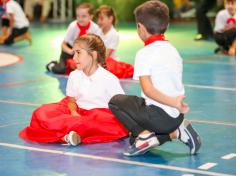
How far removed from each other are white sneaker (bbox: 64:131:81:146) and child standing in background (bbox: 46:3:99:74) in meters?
3.68

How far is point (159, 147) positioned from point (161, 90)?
52 cm

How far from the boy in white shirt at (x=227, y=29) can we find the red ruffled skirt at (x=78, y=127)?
19.7 feet

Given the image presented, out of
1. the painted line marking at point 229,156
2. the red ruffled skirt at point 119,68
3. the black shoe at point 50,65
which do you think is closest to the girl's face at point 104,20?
the red ruffled skirt at point 119,68

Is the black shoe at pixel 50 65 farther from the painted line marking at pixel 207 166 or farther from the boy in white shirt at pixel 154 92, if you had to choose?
the painted line marking at pixel 207 166

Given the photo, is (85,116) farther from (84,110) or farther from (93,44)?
(93,44)

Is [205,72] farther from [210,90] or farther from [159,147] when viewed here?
[159,147]

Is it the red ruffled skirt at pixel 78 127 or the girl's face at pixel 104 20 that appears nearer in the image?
the red ruffled skirt at pixel 78 127

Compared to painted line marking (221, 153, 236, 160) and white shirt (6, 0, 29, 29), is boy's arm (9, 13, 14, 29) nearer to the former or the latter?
white shirt (6, 0, 29, 29)

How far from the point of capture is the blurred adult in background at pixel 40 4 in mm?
17359

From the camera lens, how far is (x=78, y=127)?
16.3 feet

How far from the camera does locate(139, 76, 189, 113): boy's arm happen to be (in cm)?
436

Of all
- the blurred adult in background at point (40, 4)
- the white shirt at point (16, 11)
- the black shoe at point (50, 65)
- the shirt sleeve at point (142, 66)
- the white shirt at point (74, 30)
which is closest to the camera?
the shirt sleeve at point (142, 66)

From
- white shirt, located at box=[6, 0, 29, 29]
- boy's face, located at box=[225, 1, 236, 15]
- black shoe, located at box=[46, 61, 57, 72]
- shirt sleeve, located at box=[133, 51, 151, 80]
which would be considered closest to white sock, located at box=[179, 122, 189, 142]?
shirt sleeve, located at box=[133, 51, 151, 80]

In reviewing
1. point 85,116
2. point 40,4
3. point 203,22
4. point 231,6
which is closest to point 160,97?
point 85,116
